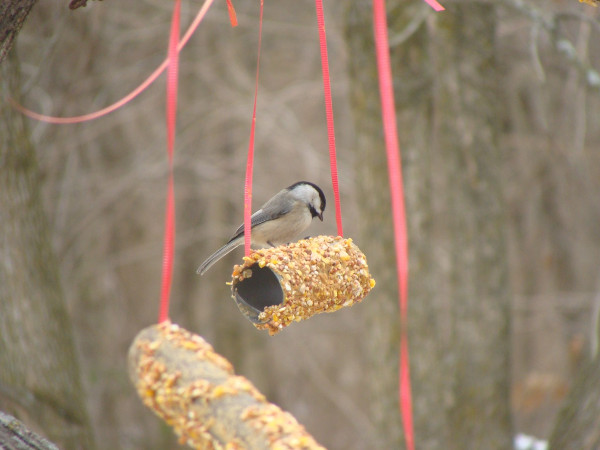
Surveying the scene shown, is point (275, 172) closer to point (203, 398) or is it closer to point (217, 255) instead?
point (217, 255)

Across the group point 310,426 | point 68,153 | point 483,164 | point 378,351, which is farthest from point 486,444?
point 310,426

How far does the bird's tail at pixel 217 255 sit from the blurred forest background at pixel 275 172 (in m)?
1.28

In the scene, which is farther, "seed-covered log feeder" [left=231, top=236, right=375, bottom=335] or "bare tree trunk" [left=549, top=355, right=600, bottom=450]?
"bare tree trunk" [left=549, top=355, right=600, bottom=450]

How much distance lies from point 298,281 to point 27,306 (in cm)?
159

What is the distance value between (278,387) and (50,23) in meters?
4.20

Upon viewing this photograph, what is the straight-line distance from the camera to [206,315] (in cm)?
671

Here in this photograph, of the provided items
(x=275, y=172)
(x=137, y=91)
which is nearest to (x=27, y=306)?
(x=137, y=91)

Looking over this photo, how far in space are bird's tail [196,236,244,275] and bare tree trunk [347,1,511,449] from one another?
1.28m

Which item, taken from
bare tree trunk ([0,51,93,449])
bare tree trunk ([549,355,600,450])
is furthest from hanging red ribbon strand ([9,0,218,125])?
bare tree trunk ([549,355,600,450])

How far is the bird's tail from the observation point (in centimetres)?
230

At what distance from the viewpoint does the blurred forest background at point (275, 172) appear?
3629mm

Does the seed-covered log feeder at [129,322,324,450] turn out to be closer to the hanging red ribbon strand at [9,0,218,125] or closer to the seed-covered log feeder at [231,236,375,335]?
the seed-covered log feeder at [231,236,375,335]

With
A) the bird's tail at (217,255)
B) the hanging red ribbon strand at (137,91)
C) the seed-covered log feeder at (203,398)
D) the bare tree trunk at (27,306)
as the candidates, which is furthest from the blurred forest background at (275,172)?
the seed-covered log feeder at (203,398)

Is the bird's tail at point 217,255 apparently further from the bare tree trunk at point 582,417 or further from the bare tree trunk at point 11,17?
the bare tree trunk at point 582,417
